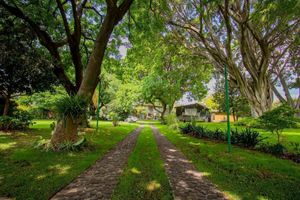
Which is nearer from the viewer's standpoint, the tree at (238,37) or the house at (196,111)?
the tree at (238,37)

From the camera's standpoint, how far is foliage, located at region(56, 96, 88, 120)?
773 cm

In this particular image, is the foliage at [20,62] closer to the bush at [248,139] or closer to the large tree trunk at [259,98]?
the bush at [248,139]

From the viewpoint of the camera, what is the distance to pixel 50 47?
11211mm

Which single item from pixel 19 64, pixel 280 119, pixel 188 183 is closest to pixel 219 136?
pixel 280 119

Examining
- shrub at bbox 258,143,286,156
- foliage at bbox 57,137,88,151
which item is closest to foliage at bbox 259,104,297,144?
shrub at bbox 258,143,286,156

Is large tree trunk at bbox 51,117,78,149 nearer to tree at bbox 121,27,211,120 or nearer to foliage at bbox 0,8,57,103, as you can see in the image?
foliage at bbox 0,8,57,103

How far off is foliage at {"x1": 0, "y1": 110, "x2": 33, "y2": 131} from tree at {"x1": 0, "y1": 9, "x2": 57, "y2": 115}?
76 cm

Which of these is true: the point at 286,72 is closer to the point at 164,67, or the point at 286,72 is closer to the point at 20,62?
the point at 164,67

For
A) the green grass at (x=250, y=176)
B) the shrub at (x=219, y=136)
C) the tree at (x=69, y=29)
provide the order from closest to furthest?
the green grass at (x=250, y=176) → the tree at (x=69, y=29) → the shrub at (x=219, y=136)

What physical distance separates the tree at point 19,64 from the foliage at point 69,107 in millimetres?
4819

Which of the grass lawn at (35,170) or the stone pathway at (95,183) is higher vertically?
the grass lawn at (35,170)

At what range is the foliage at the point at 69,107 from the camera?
304 inches

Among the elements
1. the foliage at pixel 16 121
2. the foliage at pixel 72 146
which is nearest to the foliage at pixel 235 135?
the foliage at pixel 72 146

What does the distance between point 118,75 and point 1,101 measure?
8546mm
